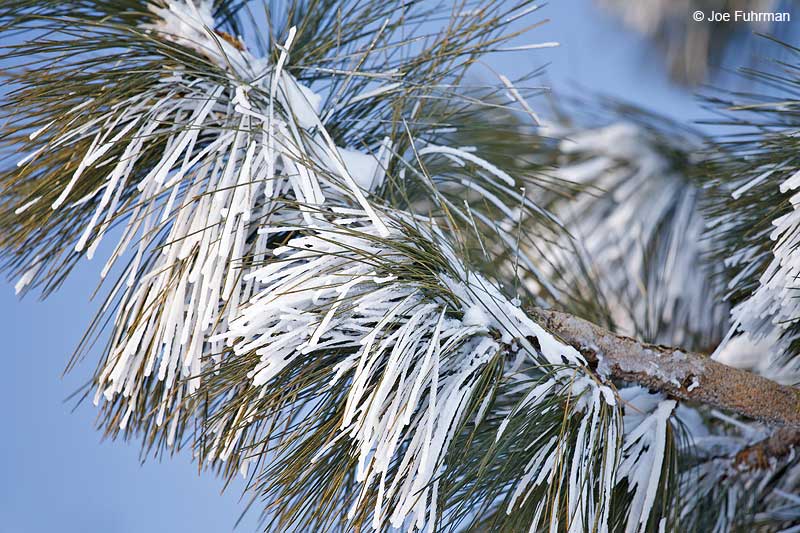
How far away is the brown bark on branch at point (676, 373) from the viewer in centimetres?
34

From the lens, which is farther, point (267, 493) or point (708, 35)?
point (708, 35)

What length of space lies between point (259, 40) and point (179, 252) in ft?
0.55

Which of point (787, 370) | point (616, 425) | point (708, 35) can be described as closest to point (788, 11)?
point (708, 35)

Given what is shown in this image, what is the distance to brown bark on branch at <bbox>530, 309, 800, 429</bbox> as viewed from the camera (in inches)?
13.3

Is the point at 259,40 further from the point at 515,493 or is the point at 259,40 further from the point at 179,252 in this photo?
the point at 515,493

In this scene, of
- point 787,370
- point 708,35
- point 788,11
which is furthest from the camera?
point 708,35

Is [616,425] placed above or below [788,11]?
below

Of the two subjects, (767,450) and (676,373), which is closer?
(676,373)

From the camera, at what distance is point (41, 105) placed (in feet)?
1.08

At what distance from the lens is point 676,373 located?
34 centimetres

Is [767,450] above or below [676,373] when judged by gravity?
below

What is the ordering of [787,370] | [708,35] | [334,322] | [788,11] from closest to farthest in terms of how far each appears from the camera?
[334,322] < [787,370] < [788,11] < [708,35]

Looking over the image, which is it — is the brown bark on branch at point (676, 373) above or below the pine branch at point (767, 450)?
above

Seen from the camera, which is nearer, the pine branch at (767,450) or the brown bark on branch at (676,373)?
the brown bark on branch at (676,373)
